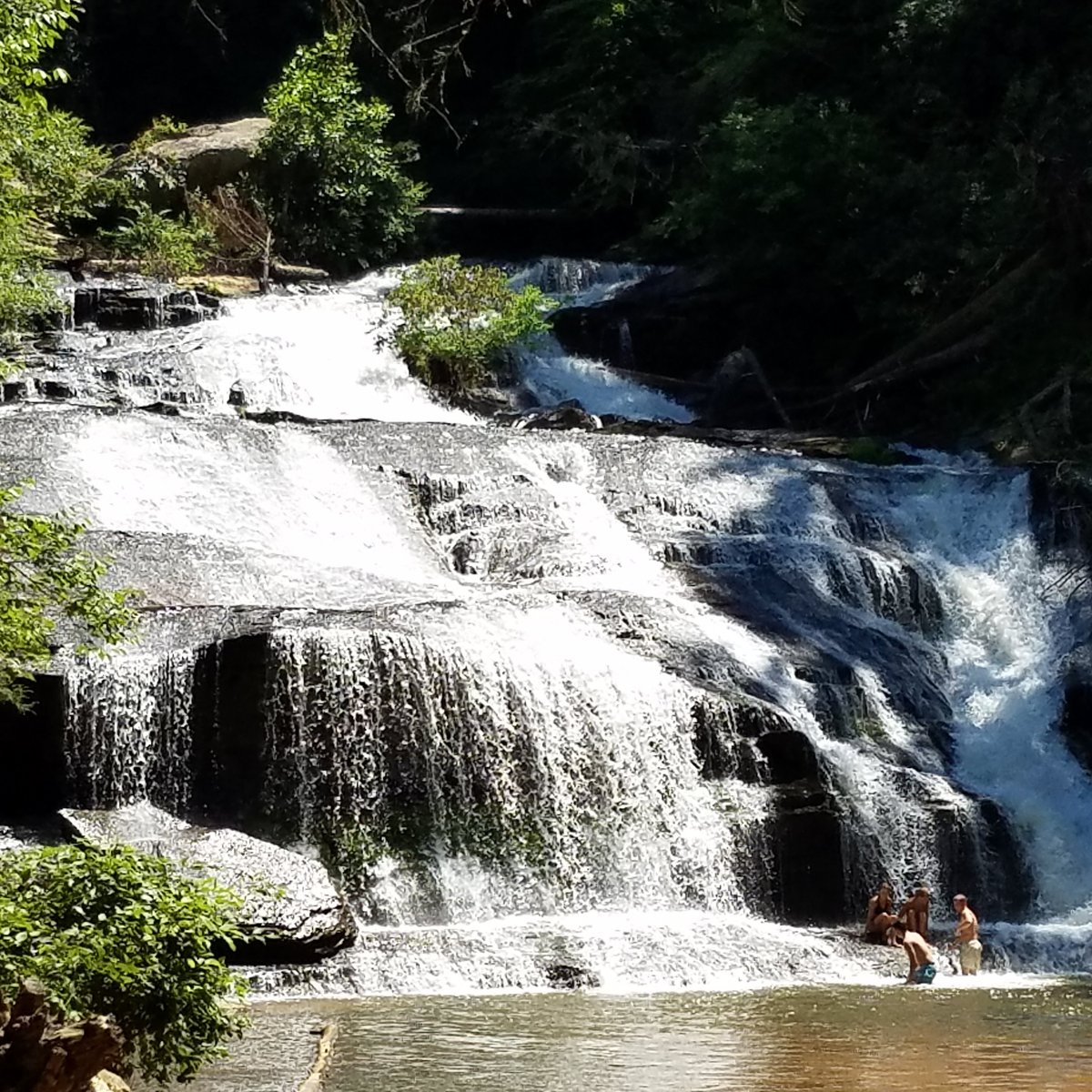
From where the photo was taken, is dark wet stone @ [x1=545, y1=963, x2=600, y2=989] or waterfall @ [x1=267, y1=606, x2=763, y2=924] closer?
dark wet stone @ [x1=545, y1=963, x2=600, y2=989]

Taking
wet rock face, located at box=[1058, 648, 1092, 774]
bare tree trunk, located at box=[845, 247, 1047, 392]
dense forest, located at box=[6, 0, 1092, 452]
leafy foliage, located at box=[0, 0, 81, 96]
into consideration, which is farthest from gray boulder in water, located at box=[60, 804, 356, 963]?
bare tree trunk, located at box=[845, 247, 1047, 392]

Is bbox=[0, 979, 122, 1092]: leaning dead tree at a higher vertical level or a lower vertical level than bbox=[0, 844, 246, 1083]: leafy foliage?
lower

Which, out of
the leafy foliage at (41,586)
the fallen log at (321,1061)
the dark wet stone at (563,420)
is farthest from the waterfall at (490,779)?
the dark wet stone at (563,420)

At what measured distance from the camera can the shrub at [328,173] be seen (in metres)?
34.5

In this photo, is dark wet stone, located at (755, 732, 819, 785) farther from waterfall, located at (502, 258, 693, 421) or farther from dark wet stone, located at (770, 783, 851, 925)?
waterfall, located at (502, 258, 693, 421)

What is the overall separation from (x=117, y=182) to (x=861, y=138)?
1290 centimetres

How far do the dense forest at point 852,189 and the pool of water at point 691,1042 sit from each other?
14412 millimetres

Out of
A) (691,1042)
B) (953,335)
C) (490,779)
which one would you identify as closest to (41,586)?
(691,1042)

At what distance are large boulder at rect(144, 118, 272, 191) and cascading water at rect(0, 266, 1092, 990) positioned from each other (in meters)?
12.9

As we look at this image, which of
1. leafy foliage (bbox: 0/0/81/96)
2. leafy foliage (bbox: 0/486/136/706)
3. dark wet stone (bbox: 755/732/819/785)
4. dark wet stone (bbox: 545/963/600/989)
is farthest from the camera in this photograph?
dark wet stone (bbox: 755/732/819/785)

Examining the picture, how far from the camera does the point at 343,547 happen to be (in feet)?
69.6

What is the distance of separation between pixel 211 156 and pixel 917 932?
2406cm

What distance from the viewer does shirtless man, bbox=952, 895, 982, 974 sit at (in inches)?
575

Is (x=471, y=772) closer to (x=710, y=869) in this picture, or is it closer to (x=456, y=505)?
(x=710, y=869)
